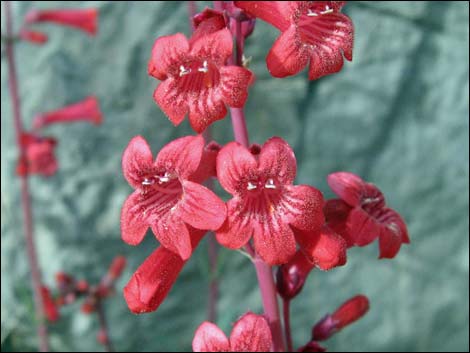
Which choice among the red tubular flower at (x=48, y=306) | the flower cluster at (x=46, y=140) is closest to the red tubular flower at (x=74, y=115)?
the flower cluster at (x=46, y=140)

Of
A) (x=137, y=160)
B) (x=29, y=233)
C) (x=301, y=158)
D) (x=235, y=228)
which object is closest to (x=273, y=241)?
(x=235, y=228)

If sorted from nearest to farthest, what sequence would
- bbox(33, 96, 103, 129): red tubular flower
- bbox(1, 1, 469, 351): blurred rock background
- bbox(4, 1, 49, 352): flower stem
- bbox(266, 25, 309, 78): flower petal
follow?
bbox(266, 25, 309, 78): flower petal
bbox(4, 1, 49, 352): flower stem
bbox(33, 96, 103, 129): red tubular flower
bbox(1, 1, 469, 351): blurred rock background

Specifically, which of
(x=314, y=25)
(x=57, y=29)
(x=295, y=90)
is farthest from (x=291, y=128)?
(x=314, y=25)

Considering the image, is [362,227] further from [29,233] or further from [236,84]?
[29,233]

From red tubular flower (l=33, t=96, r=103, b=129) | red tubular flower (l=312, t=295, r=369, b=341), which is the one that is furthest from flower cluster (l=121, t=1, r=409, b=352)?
red tubular flower (l=33, t=96, r=103, b=129)

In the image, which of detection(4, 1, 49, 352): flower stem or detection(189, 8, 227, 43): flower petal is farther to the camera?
detection(4, 1, 49, 352): flower stem

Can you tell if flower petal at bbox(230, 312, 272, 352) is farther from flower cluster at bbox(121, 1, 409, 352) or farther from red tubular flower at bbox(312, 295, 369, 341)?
red tubular flower at bbox(312, 295, 369, 341)
